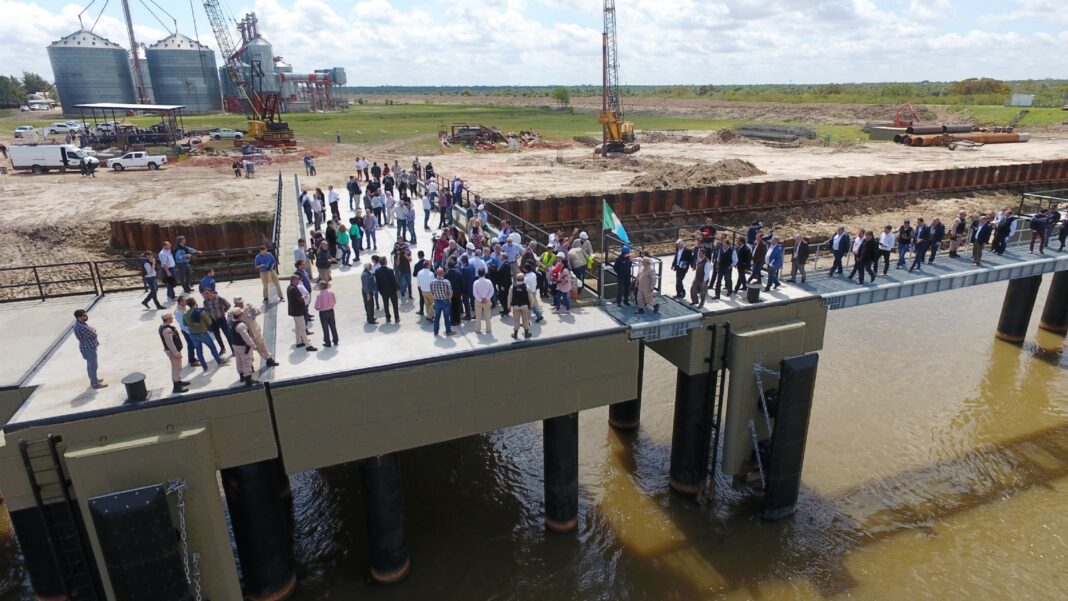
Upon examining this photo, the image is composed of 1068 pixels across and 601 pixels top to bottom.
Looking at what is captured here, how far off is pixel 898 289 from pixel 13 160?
60.2 meters

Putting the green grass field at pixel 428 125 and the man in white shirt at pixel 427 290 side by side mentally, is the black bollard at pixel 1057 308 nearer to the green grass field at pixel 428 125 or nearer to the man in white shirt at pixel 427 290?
the man in white shirt at pixel 427 290

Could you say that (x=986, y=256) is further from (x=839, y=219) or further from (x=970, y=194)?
(x=970, y=194)

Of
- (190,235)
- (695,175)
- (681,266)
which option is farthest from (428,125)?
(681,266)

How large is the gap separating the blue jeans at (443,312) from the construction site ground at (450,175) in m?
26.5

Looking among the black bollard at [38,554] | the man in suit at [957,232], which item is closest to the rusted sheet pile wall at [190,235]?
the black bollard at [38,554]

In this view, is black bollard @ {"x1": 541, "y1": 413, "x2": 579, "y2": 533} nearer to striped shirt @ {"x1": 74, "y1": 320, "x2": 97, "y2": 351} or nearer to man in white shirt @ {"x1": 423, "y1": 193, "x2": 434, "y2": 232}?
striped shirt @ {"x1": 74, "y1": 320, "x2": 97, "y2": 351}

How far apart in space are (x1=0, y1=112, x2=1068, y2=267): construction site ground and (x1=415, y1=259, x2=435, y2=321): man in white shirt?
83.7ft

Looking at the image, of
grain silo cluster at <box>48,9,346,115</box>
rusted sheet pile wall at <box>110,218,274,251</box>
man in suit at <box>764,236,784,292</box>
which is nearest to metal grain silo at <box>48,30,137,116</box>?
grain silo cluster at <box>48,9,346,115</box>

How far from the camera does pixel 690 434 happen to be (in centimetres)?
1538

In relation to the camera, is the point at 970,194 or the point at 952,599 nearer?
the point at 952,599

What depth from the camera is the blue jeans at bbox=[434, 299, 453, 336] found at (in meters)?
12.5

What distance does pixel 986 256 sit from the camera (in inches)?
788

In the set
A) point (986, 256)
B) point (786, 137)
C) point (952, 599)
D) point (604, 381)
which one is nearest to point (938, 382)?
point (986, 256)

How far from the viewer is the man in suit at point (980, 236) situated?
18.5 m
